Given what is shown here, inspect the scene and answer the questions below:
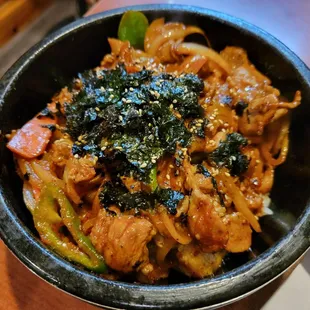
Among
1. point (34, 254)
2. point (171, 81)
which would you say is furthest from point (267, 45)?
point (34, 254)

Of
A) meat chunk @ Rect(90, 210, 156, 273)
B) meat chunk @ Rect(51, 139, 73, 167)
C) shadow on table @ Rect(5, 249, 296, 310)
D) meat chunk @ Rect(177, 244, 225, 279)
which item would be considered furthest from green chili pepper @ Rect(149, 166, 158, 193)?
shadow on table @ Rect(5, 249, 296, 310)

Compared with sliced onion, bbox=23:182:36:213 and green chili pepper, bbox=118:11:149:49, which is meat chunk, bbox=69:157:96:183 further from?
green chili pepper, bbox=118:11:149:49

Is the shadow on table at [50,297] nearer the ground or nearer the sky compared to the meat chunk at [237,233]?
nearer the ground

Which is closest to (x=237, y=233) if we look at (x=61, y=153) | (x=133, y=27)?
(x=61, y=153)

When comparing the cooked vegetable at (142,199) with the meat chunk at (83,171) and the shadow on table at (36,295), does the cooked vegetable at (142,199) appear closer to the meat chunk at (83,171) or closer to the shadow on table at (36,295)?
the meat chunk at (83,171)

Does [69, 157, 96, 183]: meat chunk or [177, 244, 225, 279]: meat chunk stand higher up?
[69, 157, 96, 183]: meat chunk

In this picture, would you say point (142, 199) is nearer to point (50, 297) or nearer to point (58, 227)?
point (58, 227)

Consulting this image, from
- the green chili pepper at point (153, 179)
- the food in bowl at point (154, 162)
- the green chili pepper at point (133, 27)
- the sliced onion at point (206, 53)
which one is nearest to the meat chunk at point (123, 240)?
the food in bowl at point (154, 162)
